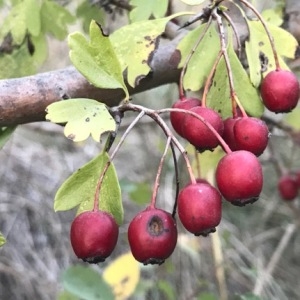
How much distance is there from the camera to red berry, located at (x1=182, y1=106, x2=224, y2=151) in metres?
0.67

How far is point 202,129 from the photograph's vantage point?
0.67 m

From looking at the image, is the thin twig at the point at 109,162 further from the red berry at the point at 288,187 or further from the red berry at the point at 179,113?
the red berry at the point at 288,187

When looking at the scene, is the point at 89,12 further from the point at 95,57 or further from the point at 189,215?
the point at 189,215

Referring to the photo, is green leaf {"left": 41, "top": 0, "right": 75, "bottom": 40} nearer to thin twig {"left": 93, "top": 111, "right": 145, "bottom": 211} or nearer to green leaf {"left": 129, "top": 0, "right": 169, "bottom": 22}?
green leaf {"left": 129, "top": 0, "right": 169, "bottom": 22}

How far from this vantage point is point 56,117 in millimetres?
674

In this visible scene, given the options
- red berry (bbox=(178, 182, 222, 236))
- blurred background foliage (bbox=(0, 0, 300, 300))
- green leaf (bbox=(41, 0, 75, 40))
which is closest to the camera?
red berry (bbox=(178, 182, 222, 236))

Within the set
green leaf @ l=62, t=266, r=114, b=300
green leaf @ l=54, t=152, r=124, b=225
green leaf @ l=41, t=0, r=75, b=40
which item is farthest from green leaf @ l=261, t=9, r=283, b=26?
green leaf @ l=62, t=266, r=114, b=300

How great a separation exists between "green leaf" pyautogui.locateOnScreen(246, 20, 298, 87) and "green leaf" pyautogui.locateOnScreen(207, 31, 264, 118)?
1 centimetres

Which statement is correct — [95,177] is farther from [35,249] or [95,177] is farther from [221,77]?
[35,249]

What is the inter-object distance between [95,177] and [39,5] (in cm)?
47

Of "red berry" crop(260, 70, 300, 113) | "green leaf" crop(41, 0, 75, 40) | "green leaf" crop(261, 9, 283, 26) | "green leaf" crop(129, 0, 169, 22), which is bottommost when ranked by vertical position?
"green leaf" crop(261, 9, 283, 26)

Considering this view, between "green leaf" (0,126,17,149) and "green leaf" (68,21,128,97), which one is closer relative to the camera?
"green leaf" (68,21,128,97)

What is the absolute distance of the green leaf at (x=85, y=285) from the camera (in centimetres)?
116

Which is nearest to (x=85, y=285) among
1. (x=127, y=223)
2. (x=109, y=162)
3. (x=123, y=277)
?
(x=123, y=277)
